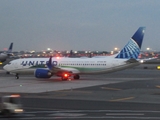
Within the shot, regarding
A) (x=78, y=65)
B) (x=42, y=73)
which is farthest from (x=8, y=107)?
(x=78, y=65)

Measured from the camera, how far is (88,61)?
5188 cm

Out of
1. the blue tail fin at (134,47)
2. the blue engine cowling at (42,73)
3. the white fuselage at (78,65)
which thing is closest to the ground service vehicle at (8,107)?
the blue engine cowling at (42,73)

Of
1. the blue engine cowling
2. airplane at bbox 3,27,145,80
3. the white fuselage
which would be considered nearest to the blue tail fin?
airplane at bbox 3,27,145,80

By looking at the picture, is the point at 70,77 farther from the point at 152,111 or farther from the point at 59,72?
the point at 152,111

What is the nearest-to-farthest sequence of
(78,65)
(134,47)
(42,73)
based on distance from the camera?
1. (42,73)
2. (134,47)
3. (78,65)

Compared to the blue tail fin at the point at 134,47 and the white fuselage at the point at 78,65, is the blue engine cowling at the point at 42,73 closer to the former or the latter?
the white fuselage at the point at 78,65

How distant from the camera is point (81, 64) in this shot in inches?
2050

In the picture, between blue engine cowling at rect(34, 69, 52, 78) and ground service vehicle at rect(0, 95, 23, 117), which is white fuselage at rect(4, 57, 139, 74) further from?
ground service vehicle at rect(0, 95, 23, 117)

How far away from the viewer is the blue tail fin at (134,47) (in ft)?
169

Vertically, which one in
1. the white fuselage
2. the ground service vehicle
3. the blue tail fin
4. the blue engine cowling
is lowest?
the ground service vehicle

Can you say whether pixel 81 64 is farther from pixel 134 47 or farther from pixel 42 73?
pixel 134 47

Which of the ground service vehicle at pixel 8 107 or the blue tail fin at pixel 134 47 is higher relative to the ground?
the blue tail fin at pixel 134 47

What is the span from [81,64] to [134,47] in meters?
7.45

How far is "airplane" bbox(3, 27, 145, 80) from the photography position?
49906 millimetres
